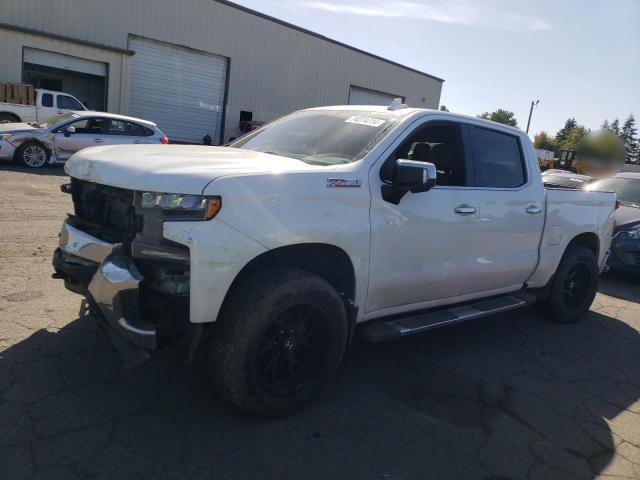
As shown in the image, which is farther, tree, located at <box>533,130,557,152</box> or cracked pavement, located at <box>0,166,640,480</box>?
tree, located at <box>533,130,557,152</box>

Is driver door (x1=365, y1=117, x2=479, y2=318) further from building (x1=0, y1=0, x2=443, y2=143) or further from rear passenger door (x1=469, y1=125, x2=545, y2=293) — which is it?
building (x1=0, y1=0, x2=443, y2=143)

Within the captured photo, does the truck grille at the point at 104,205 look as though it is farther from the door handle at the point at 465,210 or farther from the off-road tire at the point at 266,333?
the door handle at the point at 465,210

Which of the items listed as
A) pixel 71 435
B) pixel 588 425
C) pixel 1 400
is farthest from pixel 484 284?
pixel 1 400

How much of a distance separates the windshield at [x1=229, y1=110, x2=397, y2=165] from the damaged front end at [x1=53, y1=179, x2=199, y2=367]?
3.99 ft

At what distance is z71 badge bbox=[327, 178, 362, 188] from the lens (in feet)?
10.4

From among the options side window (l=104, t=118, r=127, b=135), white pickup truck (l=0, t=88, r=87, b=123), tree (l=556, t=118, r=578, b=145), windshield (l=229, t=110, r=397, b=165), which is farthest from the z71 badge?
tree (l=556, t=118, r=578, b=145)

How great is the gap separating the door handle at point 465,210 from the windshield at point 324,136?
83 cm

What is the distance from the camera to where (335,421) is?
3.24m

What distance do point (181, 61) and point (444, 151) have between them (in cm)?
2156

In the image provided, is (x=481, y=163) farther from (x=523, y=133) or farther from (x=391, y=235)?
(x=391, y=235)

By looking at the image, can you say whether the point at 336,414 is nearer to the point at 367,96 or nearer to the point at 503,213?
the point at 503,213

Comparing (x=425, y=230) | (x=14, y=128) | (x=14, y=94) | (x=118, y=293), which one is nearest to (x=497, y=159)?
(x=425, y=230)

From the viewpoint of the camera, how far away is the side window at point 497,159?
173 inches

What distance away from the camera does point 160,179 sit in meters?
2.73
